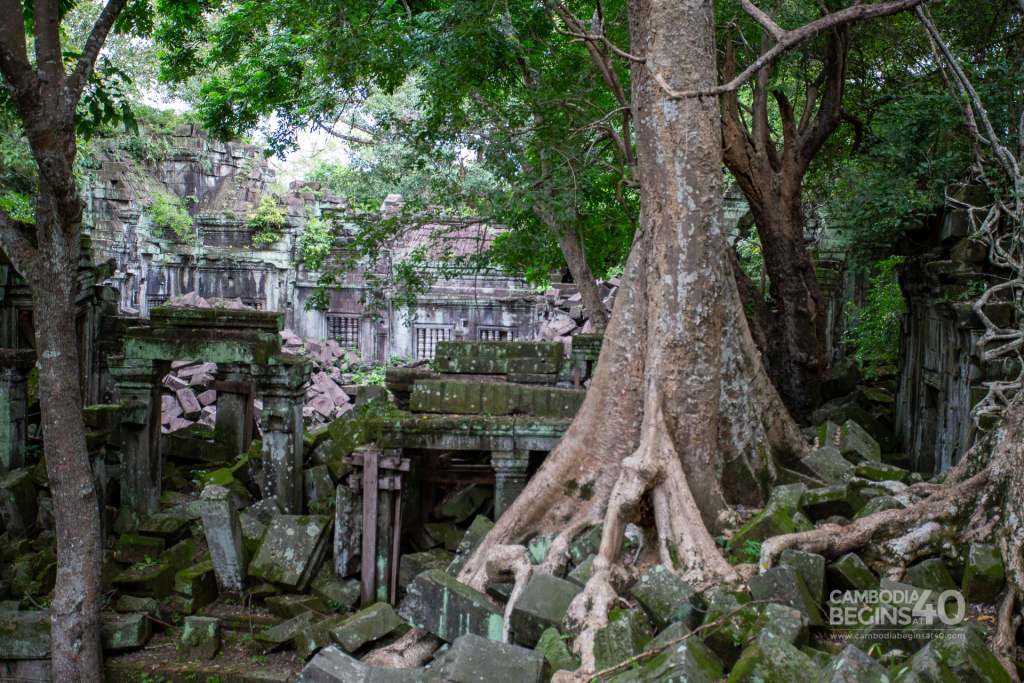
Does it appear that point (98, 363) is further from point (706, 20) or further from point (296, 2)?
Result: point (706, 20)

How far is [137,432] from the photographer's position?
938 centimetres

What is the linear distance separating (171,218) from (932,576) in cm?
1932

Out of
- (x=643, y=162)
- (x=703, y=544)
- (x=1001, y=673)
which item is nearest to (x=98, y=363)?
(x=643, y=162)

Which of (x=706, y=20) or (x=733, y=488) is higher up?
(x=706, y=20)

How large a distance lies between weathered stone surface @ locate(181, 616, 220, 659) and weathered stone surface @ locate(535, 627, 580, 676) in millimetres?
3495

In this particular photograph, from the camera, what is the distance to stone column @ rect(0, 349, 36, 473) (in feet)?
30.3

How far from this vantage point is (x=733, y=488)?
6.22m

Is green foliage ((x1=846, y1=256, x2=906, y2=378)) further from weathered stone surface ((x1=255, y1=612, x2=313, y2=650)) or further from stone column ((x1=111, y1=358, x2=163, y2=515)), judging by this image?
stone column ((x1=111, y1=358, x2=163, y2=515))

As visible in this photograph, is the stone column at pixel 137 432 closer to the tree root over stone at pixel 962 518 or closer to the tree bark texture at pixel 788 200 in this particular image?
the tree bark texture at pixel 788 200

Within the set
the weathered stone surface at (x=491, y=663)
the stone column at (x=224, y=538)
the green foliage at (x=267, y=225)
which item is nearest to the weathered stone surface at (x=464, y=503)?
the stone column at (x=224, y=538)

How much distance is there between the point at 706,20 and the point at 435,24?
338cm

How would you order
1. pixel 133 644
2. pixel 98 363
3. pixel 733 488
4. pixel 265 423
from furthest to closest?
pixel 98 363 < pixel 265 423 < pixel 133 644 < pixel 733 488

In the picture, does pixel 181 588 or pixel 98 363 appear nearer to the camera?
pixel 181 588

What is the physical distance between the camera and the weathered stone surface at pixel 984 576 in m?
4.53
